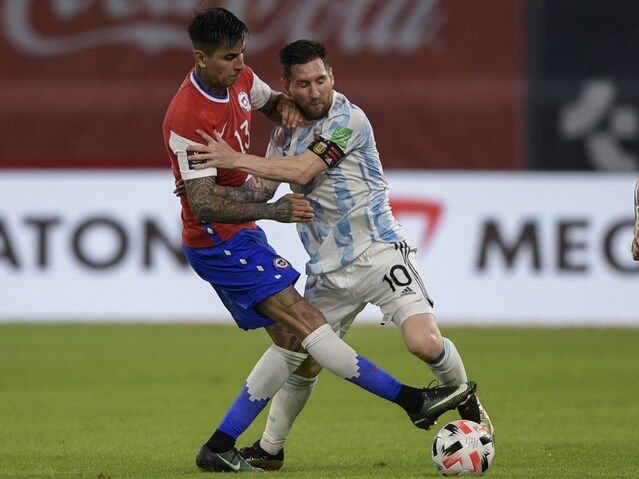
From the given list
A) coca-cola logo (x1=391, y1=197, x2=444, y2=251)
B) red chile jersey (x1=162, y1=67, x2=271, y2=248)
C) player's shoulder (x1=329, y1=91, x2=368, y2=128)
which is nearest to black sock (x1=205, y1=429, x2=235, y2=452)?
red chile jersey (x1=162, y1=67, x2=271, y2=248)

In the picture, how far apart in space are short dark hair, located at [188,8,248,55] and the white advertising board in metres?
6.81

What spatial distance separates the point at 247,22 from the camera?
14312mm

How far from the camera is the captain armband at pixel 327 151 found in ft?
20.7

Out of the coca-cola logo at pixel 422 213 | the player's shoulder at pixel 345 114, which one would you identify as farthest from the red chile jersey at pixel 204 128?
the coca-cola logo at pixel 422 213

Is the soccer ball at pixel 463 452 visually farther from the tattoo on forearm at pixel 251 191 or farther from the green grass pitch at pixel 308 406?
the tattoo on forearm at pixel 251 191

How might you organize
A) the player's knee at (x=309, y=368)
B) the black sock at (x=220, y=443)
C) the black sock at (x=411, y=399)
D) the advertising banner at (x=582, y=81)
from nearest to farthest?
1. the black sock at (x=411, y=399)
2. the black sock at (x=220, y=443)
3. the player's knee at (x=309, y=368)
4. the advertising banner at (x=582, y=81)

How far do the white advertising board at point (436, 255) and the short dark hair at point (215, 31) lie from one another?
6.81m

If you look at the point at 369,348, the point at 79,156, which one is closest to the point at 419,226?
the point at 369,348

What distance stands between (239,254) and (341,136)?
0.75 m

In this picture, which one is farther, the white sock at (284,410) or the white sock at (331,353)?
the white sock at (284,410)

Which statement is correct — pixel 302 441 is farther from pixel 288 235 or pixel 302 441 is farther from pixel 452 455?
pixel 288 235

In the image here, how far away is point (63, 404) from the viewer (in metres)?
8.69

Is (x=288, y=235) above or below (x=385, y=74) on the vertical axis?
below

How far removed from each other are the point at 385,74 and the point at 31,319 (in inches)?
181
